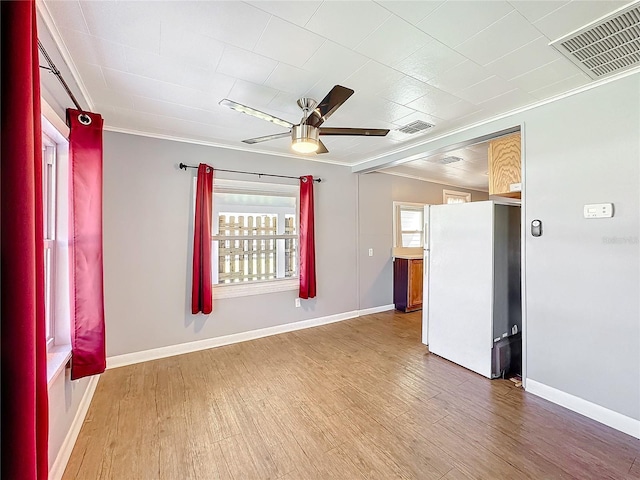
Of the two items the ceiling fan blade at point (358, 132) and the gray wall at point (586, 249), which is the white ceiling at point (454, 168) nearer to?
the gray wall at point (586, 249)

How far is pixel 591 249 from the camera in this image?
2.26 m

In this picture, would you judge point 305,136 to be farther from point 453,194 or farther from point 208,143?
point 453,194

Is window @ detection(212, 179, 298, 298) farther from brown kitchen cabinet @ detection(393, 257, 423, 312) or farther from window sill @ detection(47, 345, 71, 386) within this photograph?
brown kitchen cabinet @ detection(393, 257, 423, 312)

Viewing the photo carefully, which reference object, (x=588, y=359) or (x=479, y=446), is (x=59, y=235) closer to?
(x=479, y=446)

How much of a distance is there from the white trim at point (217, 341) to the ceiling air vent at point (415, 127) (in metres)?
2.87

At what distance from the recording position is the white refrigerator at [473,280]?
2.90 meters

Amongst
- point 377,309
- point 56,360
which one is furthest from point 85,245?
point 377,309

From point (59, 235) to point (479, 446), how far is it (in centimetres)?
324

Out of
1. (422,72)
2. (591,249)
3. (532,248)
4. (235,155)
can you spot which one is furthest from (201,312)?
(591,249)

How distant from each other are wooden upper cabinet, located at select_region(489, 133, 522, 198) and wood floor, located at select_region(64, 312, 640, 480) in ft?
6.19

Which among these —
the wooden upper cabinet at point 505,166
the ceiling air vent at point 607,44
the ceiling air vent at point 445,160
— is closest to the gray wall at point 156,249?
the ceiling air vent at point 445,160

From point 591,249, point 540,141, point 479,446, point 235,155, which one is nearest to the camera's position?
point 479,446

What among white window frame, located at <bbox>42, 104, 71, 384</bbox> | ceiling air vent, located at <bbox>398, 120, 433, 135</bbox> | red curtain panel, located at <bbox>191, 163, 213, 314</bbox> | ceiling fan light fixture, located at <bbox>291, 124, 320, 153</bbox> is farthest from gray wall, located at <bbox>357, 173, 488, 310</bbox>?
white window frame, located at <bbox>42, 104, 71, 384</bbox>

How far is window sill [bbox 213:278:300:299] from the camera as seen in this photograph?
372cm
